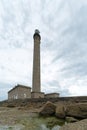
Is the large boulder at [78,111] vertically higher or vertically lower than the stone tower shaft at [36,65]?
lower

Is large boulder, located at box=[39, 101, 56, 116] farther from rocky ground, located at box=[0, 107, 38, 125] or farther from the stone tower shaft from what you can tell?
the stone tower shaft

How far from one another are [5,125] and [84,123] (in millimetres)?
4517

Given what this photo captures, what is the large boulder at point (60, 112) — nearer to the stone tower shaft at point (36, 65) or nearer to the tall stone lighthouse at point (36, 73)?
the tall stone lighthouse at point (36, 73)

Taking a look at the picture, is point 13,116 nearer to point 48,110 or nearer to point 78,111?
point 48,110

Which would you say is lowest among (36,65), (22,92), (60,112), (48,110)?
(60,112)

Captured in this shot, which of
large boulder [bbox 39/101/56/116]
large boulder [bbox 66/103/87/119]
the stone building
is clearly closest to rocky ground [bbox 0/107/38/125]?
large boulder [bbox 39/101/56/116]

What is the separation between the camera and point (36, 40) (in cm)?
4600

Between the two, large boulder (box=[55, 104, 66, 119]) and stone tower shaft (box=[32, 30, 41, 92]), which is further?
stone tower shaft (box=[32, 30, 41, 92])

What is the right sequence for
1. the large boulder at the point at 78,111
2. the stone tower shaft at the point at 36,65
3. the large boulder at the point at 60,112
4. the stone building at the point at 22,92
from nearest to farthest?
the large boulder at the point at 78,111 < the large boulder at the point at 60,112 < the stone tower shaft at the point at 36,65 < the stone building at the point at 22,92

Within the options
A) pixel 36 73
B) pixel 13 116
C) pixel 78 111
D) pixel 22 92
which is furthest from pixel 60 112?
Result: pixel 36 73

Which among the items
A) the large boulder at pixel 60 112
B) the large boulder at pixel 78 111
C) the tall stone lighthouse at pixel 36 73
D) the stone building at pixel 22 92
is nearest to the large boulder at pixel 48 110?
the large boulder at pixel 60 112

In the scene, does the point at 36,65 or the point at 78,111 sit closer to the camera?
the point at 78,111

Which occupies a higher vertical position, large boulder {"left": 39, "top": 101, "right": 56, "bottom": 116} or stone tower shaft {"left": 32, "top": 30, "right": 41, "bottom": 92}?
stone tower shaft {"left": 32, "top": 30, "right": 41, "bottom": 92}

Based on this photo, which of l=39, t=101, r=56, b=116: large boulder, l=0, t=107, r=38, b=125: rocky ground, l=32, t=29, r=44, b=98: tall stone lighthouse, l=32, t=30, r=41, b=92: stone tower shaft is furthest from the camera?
l=32, t=30, r=41, b=92: stone tower shaft
